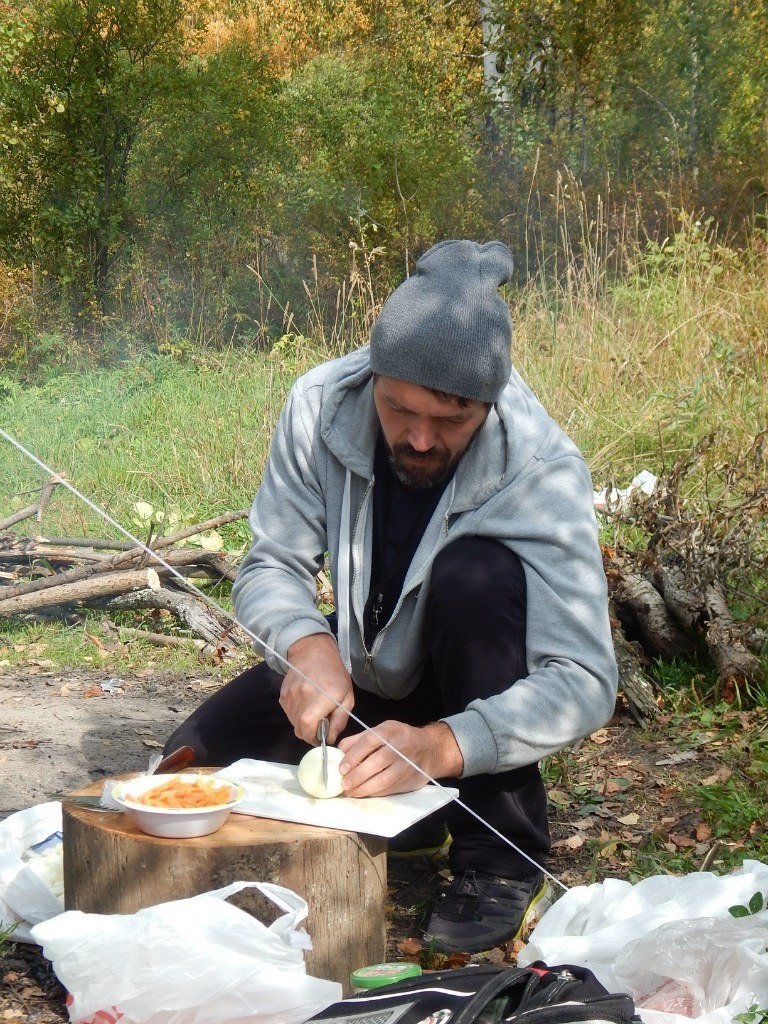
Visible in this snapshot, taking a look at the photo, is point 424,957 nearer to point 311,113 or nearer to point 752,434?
point 752,434

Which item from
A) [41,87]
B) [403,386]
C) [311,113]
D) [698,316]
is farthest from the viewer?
[311,113]

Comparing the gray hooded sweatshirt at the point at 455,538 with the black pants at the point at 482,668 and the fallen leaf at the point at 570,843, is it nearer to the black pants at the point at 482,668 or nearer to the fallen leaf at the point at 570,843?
the black pants at the point at 482,668

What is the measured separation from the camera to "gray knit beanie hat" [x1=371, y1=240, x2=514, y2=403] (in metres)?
2.35

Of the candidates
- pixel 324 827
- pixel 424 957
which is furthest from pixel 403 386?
pixel 424 957

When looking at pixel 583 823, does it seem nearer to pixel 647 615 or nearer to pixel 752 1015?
pixel 647 615

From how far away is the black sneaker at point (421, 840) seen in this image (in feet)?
9.29

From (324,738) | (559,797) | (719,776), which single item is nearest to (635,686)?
(719,776)

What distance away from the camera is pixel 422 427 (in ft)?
7.94

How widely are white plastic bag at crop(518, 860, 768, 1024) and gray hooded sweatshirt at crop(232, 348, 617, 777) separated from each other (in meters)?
0.32

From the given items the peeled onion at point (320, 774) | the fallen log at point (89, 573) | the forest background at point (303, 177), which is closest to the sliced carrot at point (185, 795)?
the peeled onion at point (320, 774)

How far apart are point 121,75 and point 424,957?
1035cm

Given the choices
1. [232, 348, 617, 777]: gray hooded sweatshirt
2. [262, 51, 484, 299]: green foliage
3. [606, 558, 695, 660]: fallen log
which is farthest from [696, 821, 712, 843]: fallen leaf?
[262, 51, 484, 299]: green foliage

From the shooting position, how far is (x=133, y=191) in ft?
37.1

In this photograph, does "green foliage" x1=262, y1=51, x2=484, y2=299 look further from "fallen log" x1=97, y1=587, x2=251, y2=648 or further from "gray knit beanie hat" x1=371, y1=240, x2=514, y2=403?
"gray knit beanie hat" x1=371, y1=240, x2=514, y2=403
